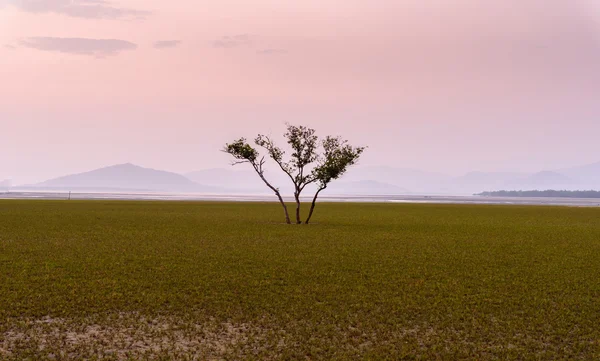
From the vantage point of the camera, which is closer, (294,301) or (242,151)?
(294,301)

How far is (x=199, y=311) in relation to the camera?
10875 mm

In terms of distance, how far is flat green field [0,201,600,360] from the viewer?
8688mm

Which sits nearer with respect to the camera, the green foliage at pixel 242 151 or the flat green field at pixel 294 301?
the flat green field at pixel 294 301

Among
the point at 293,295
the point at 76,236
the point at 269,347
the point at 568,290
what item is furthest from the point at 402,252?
the point at 76,236

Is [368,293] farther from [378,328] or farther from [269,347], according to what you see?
[269,347]

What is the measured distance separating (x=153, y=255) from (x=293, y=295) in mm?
7716

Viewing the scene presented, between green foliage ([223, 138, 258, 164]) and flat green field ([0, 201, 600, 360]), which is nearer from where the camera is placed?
flat green field ([0, 201, 600, 360])

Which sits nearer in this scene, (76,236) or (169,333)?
(169,333)

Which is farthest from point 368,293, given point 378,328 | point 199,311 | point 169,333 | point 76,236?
point 76,236

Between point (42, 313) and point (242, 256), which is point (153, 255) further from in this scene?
point (42, 313)

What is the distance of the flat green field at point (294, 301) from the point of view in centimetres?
869

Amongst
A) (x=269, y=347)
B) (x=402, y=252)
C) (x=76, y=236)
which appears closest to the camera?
(x=269, y=347)

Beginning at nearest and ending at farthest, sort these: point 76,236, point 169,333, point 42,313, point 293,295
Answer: point 169,333, point 42,313, point 293,295, point 76,236

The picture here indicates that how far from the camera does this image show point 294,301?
11.8 m
